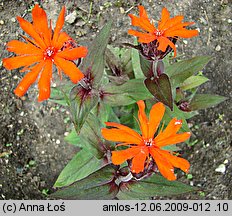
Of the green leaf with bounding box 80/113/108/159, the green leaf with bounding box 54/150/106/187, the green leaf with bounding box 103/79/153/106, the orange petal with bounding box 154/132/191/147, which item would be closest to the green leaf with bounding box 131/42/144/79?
the green leaf with bounding box 103/79/153/106

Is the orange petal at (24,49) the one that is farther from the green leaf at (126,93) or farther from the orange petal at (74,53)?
the green leaf at (126,93)

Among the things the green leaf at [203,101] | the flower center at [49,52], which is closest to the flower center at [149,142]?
the flower center at [49,52]

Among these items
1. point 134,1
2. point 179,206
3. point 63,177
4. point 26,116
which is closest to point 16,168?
point 26,116

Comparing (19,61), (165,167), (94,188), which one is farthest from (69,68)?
(94,188)

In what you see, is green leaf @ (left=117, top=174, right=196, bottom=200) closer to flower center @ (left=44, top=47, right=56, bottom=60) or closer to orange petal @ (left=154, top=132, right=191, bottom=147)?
orange petal @ (left=154, top=132, right=191, bottom=147)

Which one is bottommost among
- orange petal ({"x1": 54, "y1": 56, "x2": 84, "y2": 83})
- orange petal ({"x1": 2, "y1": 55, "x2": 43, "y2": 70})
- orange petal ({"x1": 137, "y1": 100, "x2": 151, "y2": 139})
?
orange petal ({"x1": 137, "y1": 100, "x2": 151, "y2": 139})

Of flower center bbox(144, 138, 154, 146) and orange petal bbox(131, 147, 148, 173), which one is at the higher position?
flower center bbox(144, 138, 154, 146)

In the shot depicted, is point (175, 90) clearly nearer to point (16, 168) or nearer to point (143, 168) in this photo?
point (143, 168)
